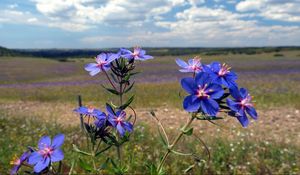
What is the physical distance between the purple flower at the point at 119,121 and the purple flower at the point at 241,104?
1.72 ft

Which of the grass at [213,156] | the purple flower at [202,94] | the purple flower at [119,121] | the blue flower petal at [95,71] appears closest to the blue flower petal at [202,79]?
the purple flower at [202,94]

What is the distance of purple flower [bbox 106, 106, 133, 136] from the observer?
1.92m

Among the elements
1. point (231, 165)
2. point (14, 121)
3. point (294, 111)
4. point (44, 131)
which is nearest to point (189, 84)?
point (231, 165)

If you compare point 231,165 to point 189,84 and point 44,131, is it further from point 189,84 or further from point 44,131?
point 189,84

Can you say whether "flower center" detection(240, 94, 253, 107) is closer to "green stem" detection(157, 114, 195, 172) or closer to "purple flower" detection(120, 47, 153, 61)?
"green stem" detection(157, 114, 195, 172)

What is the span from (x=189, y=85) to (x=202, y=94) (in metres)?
0.09

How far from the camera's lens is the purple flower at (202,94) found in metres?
1.70

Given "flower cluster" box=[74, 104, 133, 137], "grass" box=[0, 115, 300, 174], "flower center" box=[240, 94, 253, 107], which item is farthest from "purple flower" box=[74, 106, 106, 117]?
"grass" box=[0, 115, 300, 174]

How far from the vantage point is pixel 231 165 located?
673 cm

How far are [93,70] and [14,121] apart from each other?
9.93 m

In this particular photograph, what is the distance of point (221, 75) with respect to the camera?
1.84 meters

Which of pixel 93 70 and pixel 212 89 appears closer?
pixel 212 89

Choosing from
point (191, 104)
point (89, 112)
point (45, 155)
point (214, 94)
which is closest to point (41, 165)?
point (45, 155)

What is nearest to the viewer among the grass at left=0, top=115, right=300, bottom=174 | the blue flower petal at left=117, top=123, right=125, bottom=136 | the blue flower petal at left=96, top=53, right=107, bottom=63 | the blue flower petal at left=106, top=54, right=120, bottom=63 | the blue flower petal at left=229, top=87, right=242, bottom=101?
the blue flower petal at left=229, top=87, right=242, bottom=101
